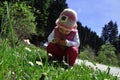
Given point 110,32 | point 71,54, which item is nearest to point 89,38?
point 110,32

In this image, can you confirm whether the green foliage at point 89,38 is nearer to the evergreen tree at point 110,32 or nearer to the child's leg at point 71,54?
the evergreen tree at point 110,32

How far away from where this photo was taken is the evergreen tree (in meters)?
105

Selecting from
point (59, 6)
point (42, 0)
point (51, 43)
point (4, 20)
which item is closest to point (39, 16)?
point (42, 0)

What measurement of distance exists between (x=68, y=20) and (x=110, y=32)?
104789mm

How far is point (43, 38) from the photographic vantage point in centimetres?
5284

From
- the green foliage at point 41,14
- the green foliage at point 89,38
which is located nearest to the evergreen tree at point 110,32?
the green foliage at point 89,38

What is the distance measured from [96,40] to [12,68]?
93391 mm

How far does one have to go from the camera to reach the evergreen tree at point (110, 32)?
105000mm

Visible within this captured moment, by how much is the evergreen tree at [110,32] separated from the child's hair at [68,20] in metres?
98.3

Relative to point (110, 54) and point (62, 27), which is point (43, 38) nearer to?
point (110, 54)

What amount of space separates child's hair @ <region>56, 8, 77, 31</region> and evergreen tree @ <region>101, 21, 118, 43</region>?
98.3 metres

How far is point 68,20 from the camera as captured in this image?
235 inches

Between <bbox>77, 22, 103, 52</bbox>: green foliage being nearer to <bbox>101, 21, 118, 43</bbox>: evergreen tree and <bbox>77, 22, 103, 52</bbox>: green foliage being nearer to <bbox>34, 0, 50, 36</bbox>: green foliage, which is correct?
<bbox>101, 21, 118, 43</bbox>: evergreen tree

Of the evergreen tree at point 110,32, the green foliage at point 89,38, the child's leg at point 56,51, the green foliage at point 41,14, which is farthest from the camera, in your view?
the evergreen tree at point 110,32
